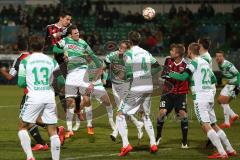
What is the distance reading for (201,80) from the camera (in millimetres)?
11398

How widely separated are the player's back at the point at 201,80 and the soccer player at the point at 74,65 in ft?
9.38

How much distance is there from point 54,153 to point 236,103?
14.0m

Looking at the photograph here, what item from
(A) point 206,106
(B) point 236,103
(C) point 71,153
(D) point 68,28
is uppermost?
(D) point 68,28

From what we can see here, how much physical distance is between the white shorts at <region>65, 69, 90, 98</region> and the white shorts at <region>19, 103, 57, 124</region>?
11.6 ft

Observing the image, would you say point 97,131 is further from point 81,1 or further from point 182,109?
point 81,1

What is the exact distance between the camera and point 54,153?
10.0m

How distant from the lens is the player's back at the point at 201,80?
11383 millimetres

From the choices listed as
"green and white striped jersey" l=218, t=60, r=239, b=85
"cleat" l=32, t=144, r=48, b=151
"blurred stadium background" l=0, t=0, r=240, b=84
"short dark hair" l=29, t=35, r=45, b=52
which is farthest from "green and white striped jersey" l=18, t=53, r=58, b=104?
"blurred stadium background" l=0, t=0, r=240, b=84

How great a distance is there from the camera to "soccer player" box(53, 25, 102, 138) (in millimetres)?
13602

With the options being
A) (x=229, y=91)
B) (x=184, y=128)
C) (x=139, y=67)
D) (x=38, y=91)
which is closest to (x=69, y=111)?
(x=139, y=67)

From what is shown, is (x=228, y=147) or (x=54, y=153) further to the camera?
(x=228, y=147)

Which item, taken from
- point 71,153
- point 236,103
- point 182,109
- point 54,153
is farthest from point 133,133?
point 236,103

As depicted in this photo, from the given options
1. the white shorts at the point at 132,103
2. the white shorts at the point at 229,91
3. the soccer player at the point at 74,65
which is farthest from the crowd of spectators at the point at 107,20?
the white shorts at the point at 132,103

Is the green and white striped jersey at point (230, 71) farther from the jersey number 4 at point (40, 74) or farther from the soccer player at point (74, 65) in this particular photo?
the jersey number 4 at point (40, 74)
